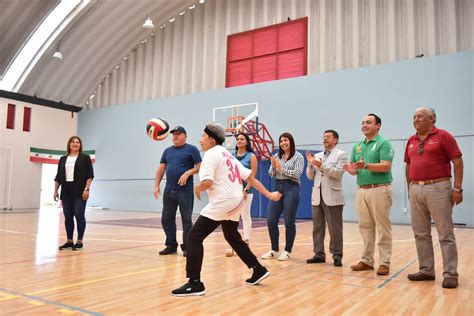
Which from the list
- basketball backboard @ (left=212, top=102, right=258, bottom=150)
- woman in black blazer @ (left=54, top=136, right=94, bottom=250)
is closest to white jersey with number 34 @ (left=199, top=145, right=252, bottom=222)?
woman in black blazer @ (left=54, top=136, right=94, bottom=250)

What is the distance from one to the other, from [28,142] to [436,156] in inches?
678

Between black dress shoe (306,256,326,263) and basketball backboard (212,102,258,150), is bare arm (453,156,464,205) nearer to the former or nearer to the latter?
black dress shoe (306,256,326,263)

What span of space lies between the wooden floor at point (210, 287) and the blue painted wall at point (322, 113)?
6405 mm

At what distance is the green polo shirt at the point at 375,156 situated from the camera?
3949mm

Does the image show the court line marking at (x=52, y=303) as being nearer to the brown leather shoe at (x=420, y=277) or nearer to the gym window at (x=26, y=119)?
the brown leather shoe at (x=420, y=277)

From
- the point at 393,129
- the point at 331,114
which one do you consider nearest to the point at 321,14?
the point at 331,114

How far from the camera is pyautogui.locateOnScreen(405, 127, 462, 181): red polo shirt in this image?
354 cm

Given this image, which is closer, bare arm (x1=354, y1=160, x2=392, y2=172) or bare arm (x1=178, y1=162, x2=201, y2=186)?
bare arm (x1=354, y1=160, x2=392, y2=172)

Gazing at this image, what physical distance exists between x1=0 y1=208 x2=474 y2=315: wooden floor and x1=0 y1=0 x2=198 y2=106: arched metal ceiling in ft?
38.2

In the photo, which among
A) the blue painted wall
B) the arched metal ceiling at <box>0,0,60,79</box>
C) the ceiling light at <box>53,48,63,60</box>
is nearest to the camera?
the blue painted wall

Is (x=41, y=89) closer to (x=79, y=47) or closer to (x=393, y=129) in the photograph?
(x=79, y=47)

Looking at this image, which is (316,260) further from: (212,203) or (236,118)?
(236,118)

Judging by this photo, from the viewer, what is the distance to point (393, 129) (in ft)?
37.1

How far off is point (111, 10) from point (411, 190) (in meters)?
14.1
